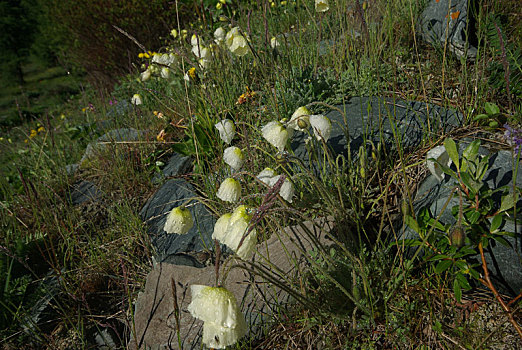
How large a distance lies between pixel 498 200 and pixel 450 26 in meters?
1.67

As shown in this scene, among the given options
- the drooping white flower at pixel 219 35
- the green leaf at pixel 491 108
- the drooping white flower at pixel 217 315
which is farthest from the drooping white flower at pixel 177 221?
the drooping white flower at pixel 219 35

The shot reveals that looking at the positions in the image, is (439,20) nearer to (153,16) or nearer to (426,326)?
(426,326)

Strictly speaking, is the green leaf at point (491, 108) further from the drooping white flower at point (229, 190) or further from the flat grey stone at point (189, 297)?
the drooping white flower at point (229, 190)

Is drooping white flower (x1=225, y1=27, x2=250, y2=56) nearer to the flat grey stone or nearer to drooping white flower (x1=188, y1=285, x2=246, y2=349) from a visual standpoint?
the flat grey stone

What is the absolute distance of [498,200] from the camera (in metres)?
1.16

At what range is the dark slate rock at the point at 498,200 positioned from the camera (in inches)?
41.7

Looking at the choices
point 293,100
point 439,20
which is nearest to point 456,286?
point 293,100

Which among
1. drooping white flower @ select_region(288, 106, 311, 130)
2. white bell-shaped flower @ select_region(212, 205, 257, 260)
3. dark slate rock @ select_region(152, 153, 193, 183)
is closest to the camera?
white bell-shaped flower @ select_region(212, 205, 257, 260)

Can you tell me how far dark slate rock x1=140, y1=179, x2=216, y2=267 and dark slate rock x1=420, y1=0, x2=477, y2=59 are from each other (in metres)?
1.86

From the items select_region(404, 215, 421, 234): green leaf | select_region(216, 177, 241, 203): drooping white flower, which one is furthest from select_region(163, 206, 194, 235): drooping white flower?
select_region(404, 215, 421, 234): green leaf

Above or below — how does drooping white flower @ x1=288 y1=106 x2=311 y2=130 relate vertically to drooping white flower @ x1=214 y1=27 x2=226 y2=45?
below

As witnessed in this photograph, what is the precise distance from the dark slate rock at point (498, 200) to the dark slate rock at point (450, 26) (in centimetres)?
113

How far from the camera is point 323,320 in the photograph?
1.18m

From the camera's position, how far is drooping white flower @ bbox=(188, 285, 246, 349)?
0.82m
